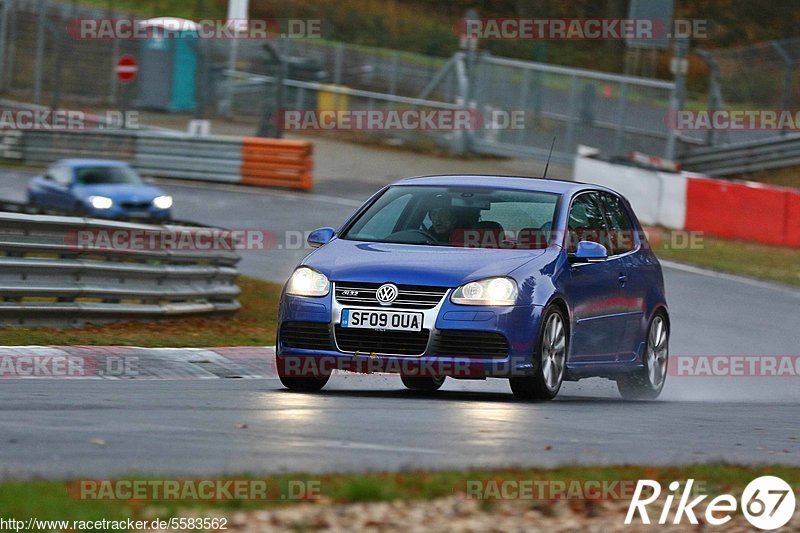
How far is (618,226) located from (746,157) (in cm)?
2357

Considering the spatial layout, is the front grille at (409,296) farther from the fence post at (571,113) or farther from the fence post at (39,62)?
the fence post at (39,62)

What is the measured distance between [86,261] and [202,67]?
2599cm

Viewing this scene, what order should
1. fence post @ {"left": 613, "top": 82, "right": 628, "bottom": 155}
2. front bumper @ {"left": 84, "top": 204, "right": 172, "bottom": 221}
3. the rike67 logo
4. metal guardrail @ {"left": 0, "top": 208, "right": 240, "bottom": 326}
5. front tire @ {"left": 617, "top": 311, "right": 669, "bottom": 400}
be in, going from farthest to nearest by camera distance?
fence post @ {"left": 613, "top": 82, "right": 628, "bottom": 155}
front bumper @ {"left": 84, "top": 204, "right": 172, "bottom": 221}
metal guardrail @ {"left": 0, "top": 208, "right": 240, "bottom": 326}
front tire @ {"left": 617, "top": 311, "right": 669, "bottom": 400}
the rike67 logo

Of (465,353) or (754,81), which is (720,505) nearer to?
(465,353)

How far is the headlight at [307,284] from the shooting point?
32.4 ft

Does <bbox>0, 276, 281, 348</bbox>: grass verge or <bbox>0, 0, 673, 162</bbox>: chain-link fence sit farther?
<bbox>0, 0, 673, 162</bbox>: chain-link fence

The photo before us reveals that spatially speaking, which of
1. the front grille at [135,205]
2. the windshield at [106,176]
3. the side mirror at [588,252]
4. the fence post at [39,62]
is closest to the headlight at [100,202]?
the front grille at [135,205]

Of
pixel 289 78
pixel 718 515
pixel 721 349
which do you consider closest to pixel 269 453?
pixel 718 515

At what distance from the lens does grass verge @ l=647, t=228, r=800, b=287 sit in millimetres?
23156

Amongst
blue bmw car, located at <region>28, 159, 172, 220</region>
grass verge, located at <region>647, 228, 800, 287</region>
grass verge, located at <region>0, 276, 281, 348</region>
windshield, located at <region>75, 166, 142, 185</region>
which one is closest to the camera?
grass verge, located at <region>0, 276, 281, 348</region>

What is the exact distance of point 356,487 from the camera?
20.2ft

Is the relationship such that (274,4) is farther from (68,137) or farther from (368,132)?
(68,137)

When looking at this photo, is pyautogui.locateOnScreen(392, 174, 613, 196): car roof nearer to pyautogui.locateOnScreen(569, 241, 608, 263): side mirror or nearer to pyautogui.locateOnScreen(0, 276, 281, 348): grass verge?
pyautogui.locateOnScreen(569, 241, 608, 263): side mirror

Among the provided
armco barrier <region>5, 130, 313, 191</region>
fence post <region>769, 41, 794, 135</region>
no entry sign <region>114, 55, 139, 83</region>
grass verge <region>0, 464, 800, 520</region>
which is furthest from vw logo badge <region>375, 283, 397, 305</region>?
no entry sign <region>114, 55, 139, 83</region>
